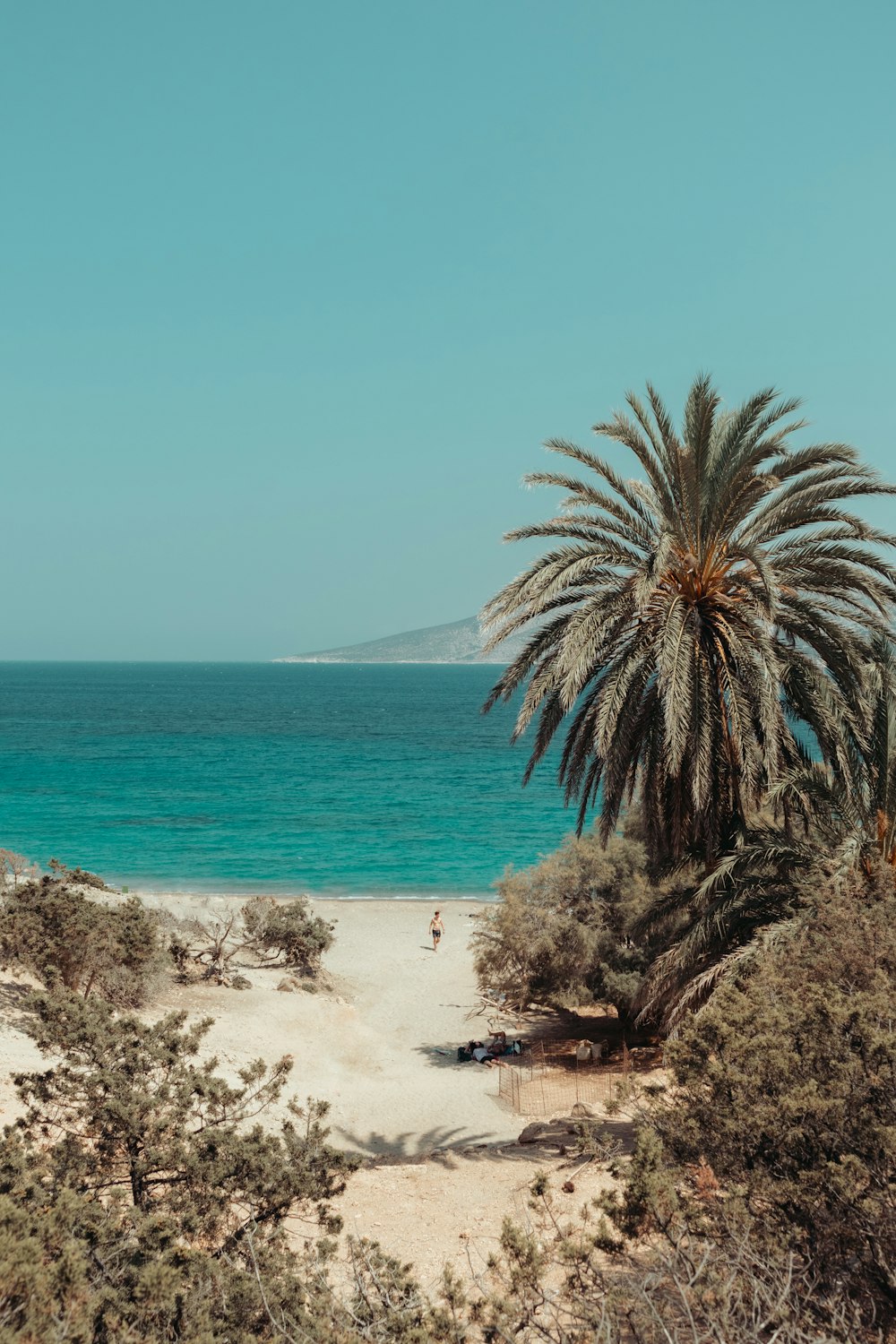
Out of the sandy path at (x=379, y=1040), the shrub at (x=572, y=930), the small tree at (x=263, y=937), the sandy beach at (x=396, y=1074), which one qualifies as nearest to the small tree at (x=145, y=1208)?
the sandy beach at (x=396, y=1074)

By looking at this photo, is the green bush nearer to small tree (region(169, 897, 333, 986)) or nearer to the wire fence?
small tree (region(169, 897, 333, 986))

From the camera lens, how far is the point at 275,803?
54906mm

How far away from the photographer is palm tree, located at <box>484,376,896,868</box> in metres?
10.6

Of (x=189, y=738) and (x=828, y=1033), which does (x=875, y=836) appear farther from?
(x=189, y=738)

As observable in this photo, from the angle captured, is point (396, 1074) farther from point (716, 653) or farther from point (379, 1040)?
point (716, 653)

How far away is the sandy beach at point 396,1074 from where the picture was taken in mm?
9203

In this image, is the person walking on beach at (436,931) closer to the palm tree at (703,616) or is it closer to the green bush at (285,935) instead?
the green bush at (285,935)

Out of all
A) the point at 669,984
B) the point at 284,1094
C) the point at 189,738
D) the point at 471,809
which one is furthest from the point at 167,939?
the point at 189,738

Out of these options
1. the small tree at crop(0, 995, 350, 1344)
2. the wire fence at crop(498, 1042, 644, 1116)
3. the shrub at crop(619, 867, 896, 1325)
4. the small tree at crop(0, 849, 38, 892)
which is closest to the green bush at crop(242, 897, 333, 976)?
the small tree at crop(0, 849, 38, 892)

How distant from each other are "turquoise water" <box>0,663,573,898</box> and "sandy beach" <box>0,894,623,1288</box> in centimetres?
932

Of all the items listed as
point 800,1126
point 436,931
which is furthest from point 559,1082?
point 436,931

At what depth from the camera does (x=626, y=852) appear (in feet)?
65.3

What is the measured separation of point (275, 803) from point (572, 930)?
38.8 meters

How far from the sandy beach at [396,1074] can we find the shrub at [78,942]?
0.74 m
